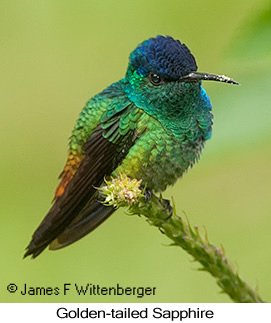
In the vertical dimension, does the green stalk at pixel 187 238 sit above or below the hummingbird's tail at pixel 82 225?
below

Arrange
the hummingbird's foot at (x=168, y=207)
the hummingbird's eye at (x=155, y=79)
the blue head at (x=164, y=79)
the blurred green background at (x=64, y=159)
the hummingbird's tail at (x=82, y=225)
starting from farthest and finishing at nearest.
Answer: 1. the blurred green background at (x=64, y=159)
2. the hummingbird's tail at (x=82, y=225)
3. the hummingbird's eye at (x=155, y=79)
4. the blue head at (x=164, y=79)
5. the hummingbird's foot at (x=168, y=207)

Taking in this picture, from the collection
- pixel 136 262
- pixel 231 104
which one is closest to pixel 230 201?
pixel 136 262

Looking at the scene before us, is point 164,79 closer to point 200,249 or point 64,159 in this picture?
point 200,249

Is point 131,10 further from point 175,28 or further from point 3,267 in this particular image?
point 3,267

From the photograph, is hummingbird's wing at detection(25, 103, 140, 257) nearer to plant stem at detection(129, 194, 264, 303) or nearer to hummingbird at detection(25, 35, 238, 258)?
hummingbird at detection(25, 35, 238, 258)

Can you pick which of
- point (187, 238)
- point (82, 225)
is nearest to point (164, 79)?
point (82, 225)

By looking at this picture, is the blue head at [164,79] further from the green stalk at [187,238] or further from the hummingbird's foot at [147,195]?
the green stalk at [187,238]

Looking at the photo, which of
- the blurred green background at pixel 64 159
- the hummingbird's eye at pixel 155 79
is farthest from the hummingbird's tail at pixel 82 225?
the blurred green background at pixel 64 159

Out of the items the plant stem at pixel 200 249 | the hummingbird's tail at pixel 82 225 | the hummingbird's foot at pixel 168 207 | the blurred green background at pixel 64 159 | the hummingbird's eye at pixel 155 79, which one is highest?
the blurred green background at pixel 64 159
